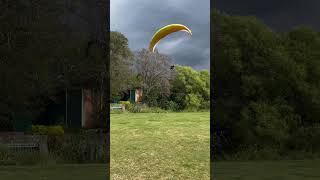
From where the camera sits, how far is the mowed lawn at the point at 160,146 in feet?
32.5

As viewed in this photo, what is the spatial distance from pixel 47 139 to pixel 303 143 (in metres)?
6.37

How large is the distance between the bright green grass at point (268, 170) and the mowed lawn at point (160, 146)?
0.53m

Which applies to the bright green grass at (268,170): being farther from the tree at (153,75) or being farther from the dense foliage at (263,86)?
the tree at (153,75)

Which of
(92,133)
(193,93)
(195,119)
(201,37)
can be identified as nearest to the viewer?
(92,133)

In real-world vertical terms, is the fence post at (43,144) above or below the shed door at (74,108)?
below

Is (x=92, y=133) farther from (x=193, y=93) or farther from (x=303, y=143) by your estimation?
(x=193, y=93)

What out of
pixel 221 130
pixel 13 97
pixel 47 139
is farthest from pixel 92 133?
pixel 221 130

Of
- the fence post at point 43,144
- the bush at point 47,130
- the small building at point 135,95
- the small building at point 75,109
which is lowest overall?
the fence post at point 43,144

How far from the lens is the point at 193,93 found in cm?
2164

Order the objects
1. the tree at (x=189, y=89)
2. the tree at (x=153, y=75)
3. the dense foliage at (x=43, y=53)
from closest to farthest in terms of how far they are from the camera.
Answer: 1. the dense foliage at (x=43, y=53)
2. the tree at (x=189, y=89)
3. the tree at (x=153, y=75)

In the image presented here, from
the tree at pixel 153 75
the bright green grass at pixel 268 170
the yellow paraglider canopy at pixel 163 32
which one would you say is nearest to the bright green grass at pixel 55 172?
the bright green grass at pixel 268 170

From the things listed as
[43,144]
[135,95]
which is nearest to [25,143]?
[43,144]

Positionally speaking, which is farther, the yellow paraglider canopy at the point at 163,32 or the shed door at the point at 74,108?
the shed door at the point at 74,108

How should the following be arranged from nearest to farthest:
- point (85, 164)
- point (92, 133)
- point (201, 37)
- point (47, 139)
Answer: point (85, 164) → point (47, 139) → point (92, 133) → point (201, 37)
